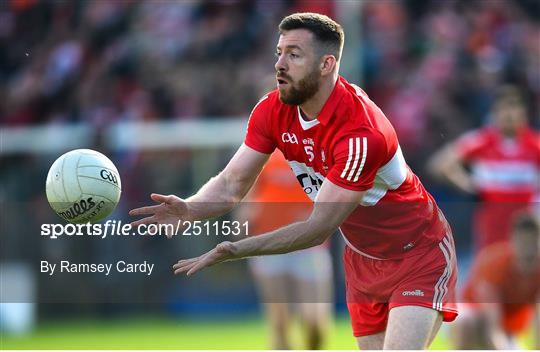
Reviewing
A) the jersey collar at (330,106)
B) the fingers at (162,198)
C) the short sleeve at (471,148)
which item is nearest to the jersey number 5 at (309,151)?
the jersey collar at (330,106)

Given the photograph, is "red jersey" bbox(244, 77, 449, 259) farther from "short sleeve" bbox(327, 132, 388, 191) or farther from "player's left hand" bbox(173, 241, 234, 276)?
"player's left hand" bbox(173, 241, 234, 276)

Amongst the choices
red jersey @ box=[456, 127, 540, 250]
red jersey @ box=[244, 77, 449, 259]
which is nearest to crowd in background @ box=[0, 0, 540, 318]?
red jersey @ box=[456, 127, 540, 250]

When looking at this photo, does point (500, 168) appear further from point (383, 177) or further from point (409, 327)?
point (409, 327)

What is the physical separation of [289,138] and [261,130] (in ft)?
0.72

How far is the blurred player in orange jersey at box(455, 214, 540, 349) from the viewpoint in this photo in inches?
352

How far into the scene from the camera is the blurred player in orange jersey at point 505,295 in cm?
893

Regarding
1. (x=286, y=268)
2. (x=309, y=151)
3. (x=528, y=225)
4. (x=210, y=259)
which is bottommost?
(x=286, y=268)

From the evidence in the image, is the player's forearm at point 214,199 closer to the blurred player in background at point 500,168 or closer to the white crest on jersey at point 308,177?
the white crest on jersey at point 308,177

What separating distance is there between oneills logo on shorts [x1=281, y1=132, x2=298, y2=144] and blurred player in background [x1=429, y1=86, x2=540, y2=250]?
5.54 metres

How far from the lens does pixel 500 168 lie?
37.2 feet

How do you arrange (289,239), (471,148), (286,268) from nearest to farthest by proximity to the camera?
(289,239) → (286,268) → (471,148)

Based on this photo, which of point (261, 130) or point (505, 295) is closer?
point (261, 130)

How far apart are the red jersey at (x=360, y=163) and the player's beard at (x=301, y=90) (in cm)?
11

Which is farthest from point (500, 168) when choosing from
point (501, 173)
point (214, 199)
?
point (214, 199)
